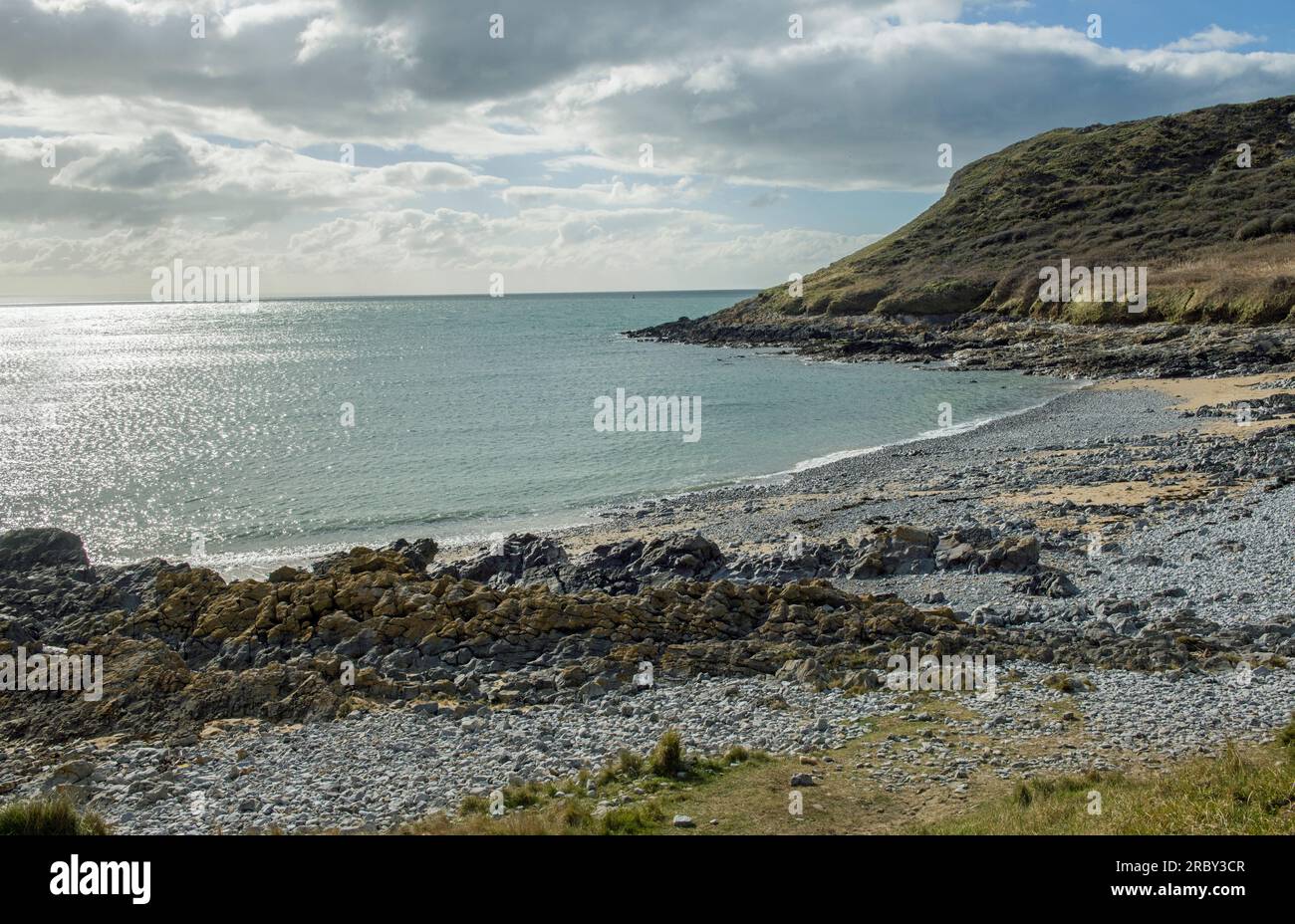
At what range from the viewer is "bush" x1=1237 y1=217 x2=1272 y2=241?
297ft

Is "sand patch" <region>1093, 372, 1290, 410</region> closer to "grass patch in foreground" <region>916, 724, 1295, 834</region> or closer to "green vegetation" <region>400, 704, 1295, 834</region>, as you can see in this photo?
"grass patch in foreground" <region>916, 724, 1295, 834</region>

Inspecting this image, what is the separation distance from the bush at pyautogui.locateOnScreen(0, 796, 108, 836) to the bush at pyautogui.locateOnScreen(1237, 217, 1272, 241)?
4185 inches

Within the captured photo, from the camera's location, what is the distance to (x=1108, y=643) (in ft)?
54.9

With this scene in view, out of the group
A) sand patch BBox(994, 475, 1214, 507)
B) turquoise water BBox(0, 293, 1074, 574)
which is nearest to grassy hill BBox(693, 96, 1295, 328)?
turquoise water BBox(0, 293, 1074, 574)

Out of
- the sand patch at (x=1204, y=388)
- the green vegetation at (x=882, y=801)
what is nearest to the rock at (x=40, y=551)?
the green vegetation at (x=882, y=801)

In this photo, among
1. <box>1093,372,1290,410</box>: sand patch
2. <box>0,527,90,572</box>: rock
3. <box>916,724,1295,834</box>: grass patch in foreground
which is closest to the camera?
<box>916,724,1295,834</box>: grass patch in foreground

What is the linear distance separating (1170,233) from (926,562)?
92750 millimetres

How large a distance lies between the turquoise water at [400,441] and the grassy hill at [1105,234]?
21.9 m

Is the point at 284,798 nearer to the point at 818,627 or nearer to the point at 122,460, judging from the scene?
the point at 818,627

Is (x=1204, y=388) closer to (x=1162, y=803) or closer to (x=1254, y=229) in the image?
(x=1254, y=229)

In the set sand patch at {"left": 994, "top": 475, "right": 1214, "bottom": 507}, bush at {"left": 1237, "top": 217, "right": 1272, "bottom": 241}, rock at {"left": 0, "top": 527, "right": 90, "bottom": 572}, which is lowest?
rock at {"left": 0, "top": 527, "right": 90, "bottom": 572}

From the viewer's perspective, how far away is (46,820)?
10.6 metres

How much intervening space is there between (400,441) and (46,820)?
41.7 m

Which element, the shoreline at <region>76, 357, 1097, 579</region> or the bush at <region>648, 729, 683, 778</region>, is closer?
the bush at <region>648, 729, 683, 778</region>
